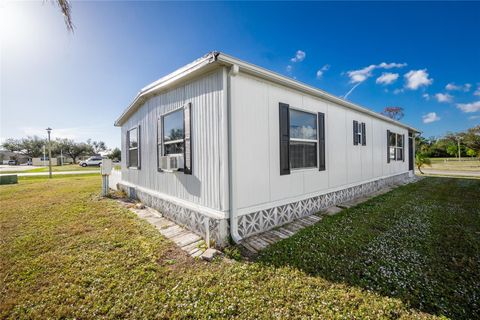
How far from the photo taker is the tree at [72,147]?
Result: 1662 inches

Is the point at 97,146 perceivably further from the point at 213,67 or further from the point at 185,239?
the point at 213,67

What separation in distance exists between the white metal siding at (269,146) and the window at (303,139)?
A: 16 centimetres

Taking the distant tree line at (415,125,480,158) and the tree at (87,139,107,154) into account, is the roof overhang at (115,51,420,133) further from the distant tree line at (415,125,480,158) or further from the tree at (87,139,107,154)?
the tree at (87,139,107,154)

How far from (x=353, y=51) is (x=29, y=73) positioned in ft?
44.4

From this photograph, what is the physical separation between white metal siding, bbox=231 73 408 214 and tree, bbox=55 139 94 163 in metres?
54.6

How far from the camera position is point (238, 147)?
313 centimetres

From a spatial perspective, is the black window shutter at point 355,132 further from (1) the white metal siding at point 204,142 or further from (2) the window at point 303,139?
(1) the white metal siding at point 204,142

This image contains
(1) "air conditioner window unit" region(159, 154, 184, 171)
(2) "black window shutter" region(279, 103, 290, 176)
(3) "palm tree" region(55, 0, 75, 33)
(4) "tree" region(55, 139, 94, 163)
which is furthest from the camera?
(4) "tree" region(55, 139, 94, 163)

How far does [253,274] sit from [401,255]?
2154mm

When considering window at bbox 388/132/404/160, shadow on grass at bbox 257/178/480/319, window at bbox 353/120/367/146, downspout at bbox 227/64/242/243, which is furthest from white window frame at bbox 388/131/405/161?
downspout at bbox 227/64/242/243

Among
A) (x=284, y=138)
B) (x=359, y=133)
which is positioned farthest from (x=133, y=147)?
(x=359, y=133)

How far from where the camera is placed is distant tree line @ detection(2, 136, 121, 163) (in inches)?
1677

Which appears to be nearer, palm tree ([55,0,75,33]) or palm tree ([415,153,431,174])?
palm tree ([55,0,75,33])

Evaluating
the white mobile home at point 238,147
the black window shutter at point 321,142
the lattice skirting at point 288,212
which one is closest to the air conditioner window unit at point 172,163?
the white mobile home at point 238,147
